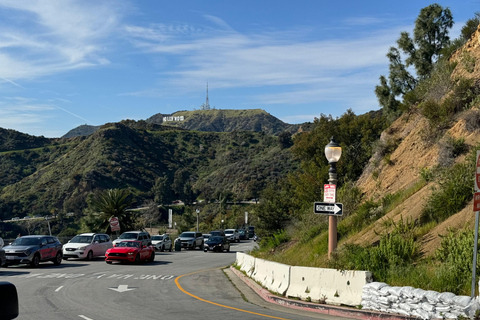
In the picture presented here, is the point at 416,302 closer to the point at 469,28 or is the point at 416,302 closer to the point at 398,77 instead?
the point at 469,28

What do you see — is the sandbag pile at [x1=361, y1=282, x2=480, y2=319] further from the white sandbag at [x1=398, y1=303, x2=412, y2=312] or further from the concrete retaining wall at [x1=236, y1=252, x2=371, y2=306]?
the concrete retaining wall at [x1=236, y1=252, x2=371, y2=306]

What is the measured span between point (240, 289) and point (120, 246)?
11.9 metres

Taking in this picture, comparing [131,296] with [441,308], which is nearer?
[441,308]

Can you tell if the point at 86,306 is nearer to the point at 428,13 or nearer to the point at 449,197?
the point at 449,197

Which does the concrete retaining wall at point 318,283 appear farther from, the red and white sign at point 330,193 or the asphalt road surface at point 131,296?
the red and white sign at point 330,193

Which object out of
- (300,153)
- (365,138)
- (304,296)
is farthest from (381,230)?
(300,153)

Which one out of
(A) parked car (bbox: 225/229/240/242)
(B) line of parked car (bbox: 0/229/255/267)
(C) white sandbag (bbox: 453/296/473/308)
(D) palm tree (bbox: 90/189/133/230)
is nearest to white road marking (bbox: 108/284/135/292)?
(B) line of parked car (bbox: 0/229/255/267)

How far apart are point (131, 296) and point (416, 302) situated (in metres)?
8.00

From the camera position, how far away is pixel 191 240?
47.0 metres

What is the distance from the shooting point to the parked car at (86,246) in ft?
92.7

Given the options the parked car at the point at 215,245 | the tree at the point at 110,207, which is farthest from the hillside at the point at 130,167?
the parked car at the point at 215,245

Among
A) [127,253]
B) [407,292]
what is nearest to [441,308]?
[407,292]

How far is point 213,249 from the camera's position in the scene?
144 feet

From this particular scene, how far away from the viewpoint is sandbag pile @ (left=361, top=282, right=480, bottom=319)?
9.05 metres
